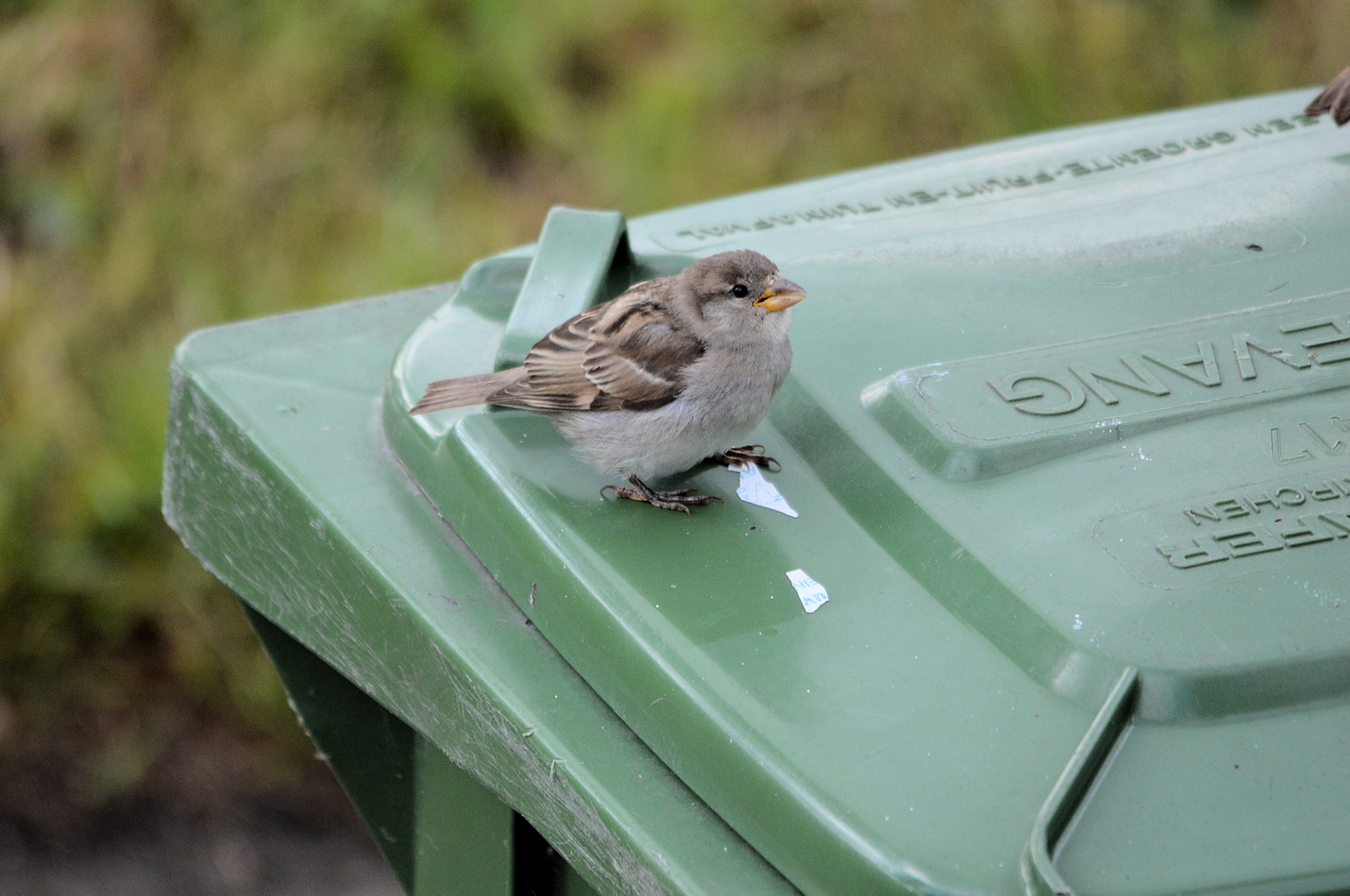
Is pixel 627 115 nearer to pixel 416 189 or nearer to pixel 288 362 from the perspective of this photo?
pixel 416 189

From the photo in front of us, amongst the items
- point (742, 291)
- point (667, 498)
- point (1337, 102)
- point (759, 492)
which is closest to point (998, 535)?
point (759, 492)

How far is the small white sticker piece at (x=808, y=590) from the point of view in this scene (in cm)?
180

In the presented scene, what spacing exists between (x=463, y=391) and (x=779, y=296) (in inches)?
19.8

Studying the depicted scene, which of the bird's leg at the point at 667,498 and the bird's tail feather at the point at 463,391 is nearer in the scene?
the bird's leg at the point at 667,498

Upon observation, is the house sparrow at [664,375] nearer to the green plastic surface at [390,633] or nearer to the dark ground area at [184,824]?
the green plastic surface at [390,633]

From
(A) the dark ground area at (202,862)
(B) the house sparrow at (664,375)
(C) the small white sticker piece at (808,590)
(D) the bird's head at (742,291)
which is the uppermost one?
(D) the bird's head at (742,291)

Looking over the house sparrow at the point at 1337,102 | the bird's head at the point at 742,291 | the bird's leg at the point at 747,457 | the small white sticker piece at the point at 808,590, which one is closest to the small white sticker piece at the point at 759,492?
the bird's leg at the point at 747,457

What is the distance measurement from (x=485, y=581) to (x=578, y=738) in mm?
357

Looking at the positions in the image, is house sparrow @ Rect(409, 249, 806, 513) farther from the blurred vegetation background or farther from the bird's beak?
the blurred vegetation background

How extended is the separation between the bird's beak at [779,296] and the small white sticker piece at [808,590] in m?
0.49

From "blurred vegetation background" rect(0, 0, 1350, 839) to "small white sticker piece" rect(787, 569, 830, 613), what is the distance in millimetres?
2447

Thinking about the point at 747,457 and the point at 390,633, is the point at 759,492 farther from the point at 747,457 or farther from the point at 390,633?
the point at 390,633

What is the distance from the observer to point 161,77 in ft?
17.3

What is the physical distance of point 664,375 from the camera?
231cm
